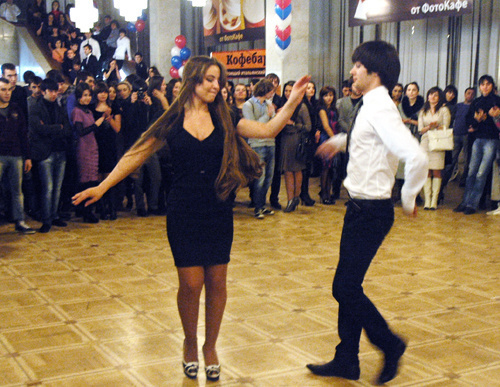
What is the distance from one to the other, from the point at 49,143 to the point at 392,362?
4752 mm

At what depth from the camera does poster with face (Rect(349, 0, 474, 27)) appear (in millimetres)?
9586

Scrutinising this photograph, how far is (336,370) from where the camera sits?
315 centimetres

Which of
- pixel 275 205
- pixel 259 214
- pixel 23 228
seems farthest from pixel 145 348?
pixel 275 205

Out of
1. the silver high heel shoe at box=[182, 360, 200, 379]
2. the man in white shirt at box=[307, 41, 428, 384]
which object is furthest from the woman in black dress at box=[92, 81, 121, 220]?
the man in white shirt at box=[307, 41, 428, 384]

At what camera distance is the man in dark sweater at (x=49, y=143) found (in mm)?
6652

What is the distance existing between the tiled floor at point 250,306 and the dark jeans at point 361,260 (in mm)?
343

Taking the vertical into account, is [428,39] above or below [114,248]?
above

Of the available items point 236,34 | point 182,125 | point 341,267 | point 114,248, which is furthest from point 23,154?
point 236,34

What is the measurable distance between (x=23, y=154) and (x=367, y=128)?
4.54 m

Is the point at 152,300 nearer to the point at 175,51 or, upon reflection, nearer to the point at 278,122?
the point at 278,122

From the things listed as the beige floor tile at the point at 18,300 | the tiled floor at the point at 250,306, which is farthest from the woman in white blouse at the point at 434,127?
the beige floor tile at the point at 18,300

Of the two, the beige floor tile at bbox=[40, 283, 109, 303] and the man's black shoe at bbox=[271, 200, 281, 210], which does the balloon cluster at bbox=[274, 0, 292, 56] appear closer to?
the man's black shoe at bbox=[271, 200, 281, 210]

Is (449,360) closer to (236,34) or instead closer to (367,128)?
(367,128)

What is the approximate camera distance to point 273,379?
10.3 feet
